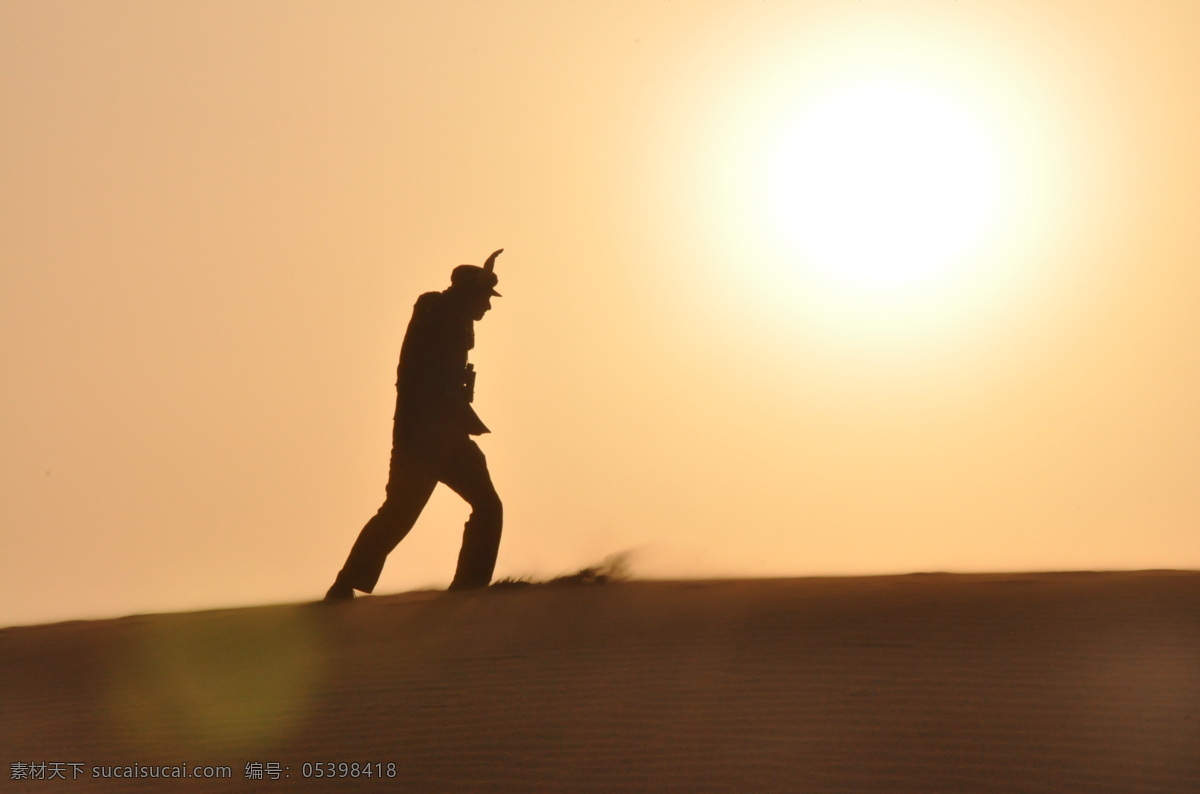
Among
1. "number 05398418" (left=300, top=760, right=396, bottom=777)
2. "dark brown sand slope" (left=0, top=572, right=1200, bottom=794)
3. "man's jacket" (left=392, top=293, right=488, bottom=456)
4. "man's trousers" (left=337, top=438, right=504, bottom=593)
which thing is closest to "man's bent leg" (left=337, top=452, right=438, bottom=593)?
"man's trousers" (left=337, top=438, right=504, bottom=593)

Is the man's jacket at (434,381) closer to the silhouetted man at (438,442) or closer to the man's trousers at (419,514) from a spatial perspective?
the silhouetted man at (438,442)

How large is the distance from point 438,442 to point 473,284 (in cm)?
113

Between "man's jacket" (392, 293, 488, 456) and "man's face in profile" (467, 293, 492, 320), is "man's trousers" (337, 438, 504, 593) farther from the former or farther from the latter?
"man's face in profile" (467, 293, 492, 320)

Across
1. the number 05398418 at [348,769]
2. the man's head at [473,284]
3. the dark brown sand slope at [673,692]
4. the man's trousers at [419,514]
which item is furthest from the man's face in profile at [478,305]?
the number 05398418 at [348,769]

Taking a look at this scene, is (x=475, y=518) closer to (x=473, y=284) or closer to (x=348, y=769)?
(x=473, y=284)

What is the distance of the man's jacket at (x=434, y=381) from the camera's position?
8.98 meters

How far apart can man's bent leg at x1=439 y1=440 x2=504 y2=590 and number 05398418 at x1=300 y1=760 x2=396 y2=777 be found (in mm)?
3300

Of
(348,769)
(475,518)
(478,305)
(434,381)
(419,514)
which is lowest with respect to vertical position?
(348,769)

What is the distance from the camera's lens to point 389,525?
8906 millimetres

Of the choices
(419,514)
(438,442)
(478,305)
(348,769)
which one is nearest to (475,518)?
(419,514)

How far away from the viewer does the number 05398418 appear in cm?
553

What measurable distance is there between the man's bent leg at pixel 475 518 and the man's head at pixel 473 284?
981 mm

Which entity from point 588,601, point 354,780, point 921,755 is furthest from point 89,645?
point 921,755

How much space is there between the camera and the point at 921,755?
17.0 ft
